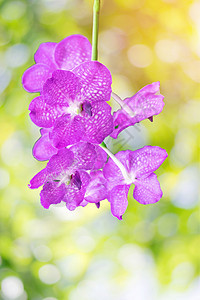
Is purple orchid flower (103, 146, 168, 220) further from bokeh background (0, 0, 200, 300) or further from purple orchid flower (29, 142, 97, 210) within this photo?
bokeh background (0, 0, 200, 300)

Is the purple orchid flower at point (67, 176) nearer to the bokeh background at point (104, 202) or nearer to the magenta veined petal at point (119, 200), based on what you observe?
the magenta veined petal at point (119, 200)

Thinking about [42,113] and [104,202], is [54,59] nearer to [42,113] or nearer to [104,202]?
[42,113]

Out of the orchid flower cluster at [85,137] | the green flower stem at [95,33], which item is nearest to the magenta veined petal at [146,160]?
the orchid flower cluster at [85,137]

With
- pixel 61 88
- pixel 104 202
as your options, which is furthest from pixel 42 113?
pixel 104 202

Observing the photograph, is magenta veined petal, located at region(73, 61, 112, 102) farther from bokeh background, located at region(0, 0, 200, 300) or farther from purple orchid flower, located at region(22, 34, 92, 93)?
bokeh background, located at region(0, 0, 200, 300)

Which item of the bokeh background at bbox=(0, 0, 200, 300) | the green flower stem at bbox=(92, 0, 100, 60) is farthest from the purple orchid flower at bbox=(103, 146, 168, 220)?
the bokeh background at bbox=(0, 0, 200, 300)

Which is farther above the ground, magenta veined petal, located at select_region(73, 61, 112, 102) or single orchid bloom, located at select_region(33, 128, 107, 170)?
magenta veined petal, located at select_region(73, 61, 112, 102)

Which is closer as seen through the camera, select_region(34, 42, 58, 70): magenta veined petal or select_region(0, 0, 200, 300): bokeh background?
select_region(34, 42, 58, 70): magenta veined petal
